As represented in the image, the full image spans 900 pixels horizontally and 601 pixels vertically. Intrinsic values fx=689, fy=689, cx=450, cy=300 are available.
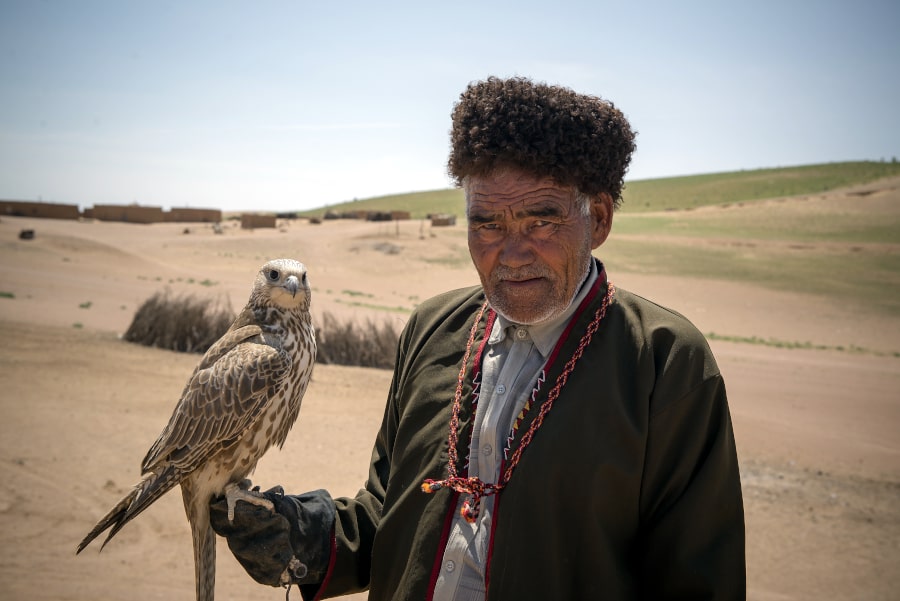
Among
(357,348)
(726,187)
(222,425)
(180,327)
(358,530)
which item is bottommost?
(357,348)

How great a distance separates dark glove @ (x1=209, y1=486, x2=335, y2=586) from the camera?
2465 mm

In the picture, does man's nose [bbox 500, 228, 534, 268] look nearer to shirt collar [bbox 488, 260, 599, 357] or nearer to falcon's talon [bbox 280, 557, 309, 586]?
shirt collar [bbox 488, 260, 599, 357]

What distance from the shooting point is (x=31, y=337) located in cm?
1088

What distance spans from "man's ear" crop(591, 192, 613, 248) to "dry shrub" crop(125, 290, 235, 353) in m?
9.71

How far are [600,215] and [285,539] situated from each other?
160 centimetres

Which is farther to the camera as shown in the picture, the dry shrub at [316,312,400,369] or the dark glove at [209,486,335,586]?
the dry shrub at [316,312,400,369]

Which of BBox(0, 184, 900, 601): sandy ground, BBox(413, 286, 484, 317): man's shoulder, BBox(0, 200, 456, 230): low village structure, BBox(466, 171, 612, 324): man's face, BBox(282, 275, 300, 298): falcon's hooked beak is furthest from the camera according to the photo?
BBox(0, 200, 456, 230): low village structure

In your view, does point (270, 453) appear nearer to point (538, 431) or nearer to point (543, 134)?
point (538, 431)

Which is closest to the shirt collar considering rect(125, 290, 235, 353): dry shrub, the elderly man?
the elderly man

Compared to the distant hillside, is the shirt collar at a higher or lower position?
lower

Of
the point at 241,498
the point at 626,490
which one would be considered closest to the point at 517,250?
the point at 626,490

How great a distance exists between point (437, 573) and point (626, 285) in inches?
921

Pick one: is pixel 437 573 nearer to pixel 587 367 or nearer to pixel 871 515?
pixel 587 367

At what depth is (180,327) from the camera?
36.8 ft
